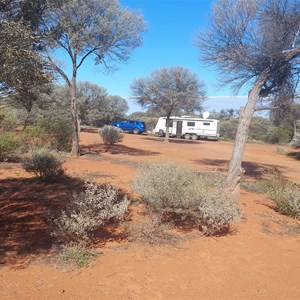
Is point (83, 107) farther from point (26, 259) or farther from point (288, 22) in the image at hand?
point (26, 259)

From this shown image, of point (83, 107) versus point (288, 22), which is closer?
point (288, 22)

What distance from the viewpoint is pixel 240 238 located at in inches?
216

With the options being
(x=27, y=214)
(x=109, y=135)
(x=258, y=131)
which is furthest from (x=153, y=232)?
(x=258, y=131)

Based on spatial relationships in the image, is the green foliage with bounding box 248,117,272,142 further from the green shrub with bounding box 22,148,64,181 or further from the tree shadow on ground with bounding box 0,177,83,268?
the tree shadow on ground with bounding box 0,177,83,268

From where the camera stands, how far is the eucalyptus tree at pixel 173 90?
3009cm

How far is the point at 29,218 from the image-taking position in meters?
5.77

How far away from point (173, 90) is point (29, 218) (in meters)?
25.9

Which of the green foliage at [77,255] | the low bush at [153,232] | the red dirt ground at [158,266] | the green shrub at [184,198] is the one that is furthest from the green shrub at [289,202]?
the green foliage at [77,255]

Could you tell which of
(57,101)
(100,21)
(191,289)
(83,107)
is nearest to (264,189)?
(191,289)

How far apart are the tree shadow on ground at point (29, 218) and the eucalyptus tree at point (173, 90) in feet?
73.1

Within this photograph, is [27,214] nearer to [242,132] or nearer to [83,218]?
[83,218]

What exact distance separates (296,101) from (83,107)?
34008mm

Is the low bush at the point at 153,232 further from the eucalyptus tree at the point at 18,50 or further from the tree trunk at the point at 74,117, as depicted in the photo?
the tree trunk at the point at 74,117

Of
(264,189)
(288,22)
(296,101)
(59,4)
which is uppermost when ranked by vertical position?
(288,22)
